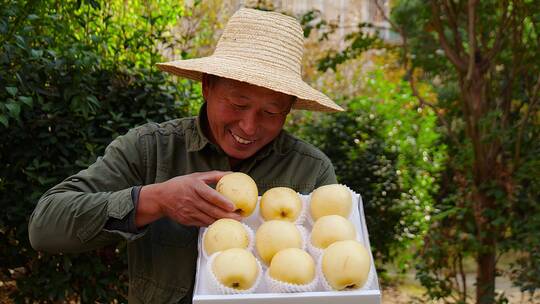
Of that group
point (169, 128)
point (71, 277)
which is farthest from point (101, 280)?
point (169, 128)

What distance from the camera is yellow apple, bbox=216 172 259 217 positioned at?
1859 mm

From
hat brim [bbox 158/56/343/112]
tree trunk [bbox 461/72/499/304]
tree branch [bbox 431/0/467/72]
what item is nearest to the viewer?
hat brim [bbox 158/56/343/112]

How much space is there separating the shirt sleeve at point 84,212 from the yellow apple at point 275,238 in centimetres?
37

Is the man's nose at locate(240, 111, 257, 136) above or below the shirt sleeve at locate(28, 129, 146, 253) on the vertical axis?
above

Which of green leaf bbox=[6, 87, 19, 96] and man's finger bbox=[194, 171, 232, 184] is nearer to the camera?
man's finger bbox=[194, 171, 232, 184]

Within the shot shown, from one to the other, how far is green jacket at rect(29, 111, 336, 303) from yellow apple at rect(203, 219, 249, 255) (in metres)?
0.26

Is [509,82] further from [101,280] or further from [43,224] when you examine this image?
[43,224]

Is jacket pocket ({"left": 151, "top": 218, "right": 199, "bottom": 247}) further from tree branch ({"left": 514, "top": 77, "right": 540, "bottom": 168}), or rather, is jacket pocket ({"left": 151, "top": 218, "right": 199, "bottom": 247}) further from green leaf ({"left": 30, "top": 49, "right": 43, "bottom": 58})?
tree branch ({"left": 514, "top": 77, "right": 540, "bottom": 168})

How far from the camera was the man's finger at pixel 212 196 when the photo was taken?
1.81 m

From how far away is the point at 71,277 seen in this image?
400 cm

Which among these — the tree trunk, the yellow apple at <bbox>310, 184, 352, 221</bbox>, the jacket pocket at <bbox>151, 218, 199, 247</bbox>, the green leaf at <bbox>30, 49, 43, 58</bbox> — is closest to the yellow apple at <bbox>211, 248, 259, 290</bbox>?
→ the yellow apple at <bbox>310, 184, 352, 221</bbox>

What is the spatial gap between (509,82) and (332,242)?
11.8ft

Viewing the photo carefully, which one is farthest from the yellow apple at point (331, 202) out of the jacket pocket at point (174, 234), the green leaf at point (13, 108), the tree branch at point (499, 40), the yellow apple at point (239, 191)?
the tree branch at point (499, 40)

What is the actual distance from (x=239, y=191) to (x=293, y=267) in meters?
0.31
